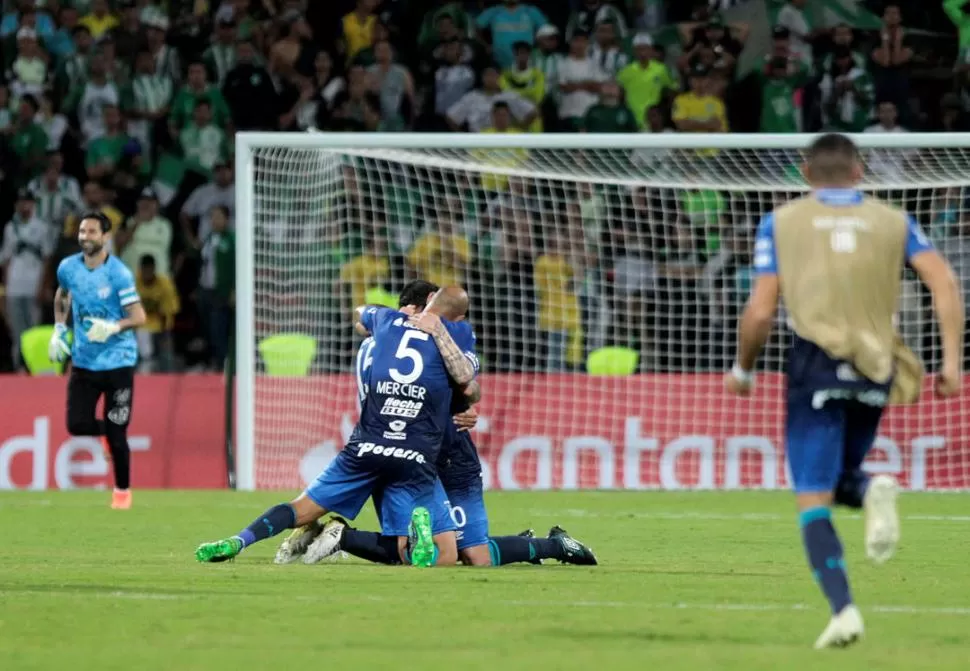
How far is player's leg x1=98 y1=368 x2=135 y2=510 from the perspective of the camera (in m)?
15.8

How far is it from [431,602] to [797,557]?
140 inches

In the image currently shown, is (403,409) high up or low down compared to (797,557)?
up

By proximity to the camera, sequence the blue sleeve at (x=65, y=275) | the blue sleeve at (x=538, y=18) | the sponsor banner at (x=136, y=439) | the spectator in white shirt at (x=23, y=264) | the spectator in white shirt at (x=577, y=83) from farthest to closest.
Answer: the blue sleeve at (x=538, y=18), the spectator in white shirt at (x=577, y=83), the spectator in white shirt at (x=23, y=264), the sponsor banner at (x=136, y=439), the blue sleeve at (x=65, y=275)

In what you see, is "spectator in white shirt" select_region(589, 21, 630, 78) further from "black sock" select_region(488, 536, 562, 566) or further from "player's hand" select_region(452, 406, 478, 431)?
"black sock" select_region(488, 536, 562, 566)

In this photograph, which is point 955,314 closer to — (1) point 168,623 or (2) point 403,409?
(1) point 168,623

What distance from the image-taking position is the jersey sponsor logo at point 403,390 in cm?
1084

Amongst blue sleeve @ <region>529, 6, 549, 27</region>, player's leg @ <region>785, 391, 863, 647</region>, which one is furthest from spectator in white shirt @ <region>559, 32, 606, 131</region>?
player's leg @ <region>785, 391, 863, 647</region>

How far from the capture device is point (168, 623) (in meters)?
7.74

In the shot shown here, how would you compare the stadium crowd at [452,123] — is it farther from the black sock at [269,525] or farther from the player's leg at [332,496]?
the black sock at [269,525]

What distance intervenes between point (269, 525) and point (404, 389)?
3.61 feet

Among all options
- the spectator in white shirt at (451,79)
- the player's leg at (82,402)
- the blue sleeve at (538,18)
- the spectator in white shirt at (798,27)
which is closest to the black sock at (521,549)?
the player's leg at (82,402)

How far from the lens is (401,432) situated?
424 inches

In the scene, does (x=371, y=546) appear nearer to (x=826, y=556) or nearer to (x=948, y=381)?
(x=826, y=556)

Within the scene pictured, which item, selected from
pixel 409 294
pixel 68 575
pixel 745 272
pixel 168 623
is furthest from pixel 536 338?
pixel 168 623
